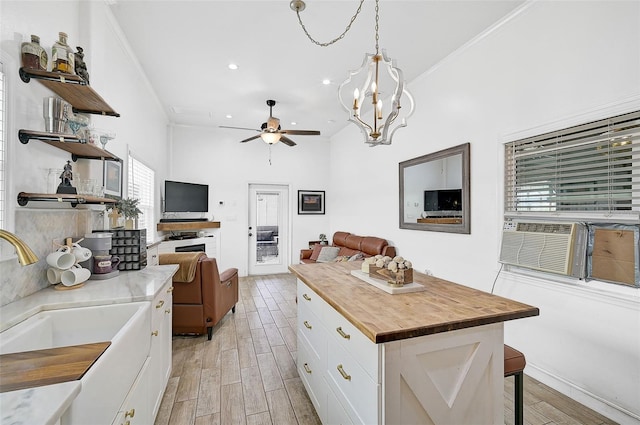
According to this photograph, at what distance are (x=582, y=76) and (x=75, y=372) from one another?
3332mm

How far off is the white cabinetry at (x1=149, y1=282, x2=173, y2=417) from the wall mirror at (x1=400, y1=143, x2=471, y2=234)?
9.69 feet

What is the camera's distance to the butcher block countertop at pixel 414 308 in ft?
4.00

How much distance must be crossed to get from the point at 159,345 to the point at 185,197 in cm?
399

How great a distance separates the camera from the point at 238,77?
3.84 meters

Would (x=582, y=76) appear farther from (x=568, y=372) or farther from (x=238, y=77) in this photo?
(x=238, y=77)

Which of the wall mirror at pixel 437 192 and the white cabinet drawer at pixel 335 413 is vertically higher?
the wall mirror at pixel 437 192

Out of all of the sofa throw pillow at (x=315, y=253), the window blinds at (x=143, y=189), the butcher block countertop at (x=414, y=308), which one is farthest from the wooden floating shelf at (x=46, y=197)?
the sofa throw pillow at (x=315, y=253)

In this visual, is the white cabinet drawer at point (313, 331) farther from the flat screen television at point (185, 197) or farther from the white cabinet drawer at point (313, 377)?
the flat screen television at point (185, 197)

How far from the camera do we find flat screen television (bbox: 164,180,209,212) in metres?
5.20

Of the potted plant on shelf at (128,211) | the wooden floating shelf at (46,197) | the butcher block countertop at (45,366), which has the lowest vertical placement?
the butcher block countertop at (45,366)

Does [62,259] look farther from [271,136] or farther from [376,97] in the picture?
[271,136]

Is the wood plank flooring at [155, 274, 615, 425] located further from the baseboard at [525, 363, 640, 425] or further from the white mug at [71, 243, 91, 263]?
the white mug at [71, 243, 91, 263]

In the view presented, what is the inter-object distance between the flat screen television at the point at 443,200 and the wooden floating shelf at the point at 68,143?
3.36m

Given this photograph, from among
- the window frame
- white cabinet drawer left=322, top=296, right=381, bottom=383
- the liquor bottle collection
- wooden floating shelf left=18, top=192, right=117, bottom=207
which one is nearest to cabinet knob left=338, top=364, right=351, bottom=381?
white cabinet drawer left=322, top=296, right=381, bottom=383
